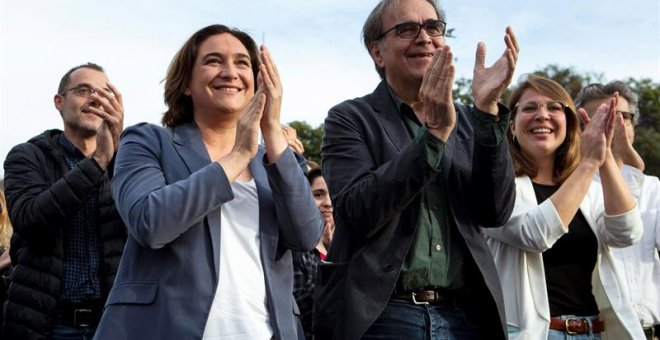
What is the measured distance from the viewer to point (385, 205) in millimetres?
2916

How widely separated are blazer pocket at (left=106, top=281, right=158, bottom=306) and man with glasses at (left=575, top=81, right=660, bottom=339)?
2.68 metres

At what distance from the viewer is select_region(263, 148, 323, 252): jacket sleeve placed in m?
2.96

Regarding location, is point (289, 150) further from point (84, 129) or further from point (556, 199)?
point (84, 129)

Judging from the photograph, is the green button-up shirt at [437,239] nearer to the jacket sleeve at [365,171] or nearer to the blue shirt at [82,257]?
the jacket sleeve at [365,171]

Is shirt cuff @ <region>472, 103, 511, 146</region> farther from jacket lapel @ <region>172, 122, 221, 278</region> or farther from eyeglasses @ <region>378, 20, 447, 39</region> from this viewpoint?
jacket lapel @ <region>172, 122, 221, 278</region>

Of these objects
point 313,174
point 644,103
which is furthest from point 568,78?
point 313,174

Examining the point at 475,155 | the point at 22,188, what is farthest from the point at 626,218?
the point at 22,188

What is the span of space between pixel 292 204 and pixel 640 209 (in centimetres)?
304

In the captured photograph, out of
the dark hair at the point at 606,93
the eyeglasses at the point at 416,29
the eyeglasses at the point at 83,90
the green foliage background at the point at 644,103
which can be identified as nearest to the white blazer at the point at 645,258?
the dark hair at the point at 606,93

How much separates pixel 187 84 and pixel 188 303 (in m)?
1.02

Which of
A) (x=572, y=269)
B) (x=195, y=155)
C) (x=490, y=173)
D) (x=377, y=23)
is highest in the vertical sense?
(x=377, y=23)

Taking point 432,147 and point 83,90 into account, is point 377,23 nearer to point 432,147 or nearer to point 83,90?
point 432,147

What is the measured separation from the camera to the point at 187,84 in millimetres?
3350

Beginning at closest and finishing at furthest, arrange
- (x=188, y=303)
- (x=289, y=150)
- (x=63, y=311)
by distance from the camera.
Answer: (x=188, y=303) < (x=289, y=150) < (x=63, y=311)
